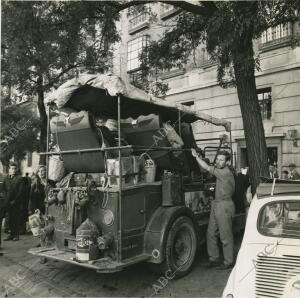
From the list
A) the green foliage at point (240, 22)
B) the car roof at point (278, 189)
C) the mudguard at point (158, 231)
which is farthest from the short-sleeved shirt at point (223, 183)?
the car roof at point (278, 189)

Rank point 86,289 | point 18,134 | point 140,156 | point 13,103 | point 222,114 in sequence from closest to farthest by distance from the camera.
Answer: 1. point 86,289
2. point 140,156
3. point 222,114
4. point 18,134
5. point 13,103

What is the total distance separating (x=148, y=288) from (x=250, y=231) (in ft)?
7.72

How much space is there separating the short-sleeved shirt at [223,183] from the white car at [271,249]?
7.33ft

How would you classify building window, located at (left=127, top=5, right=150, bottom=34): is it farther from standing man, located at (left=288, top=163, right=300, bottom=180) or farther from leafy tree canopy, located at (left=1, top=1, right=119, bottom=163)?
standing man, located at (left=288, top=163, right=300, bottom=180)

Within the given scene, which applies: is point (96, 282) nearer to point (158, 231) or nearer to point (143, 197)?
point (158, 231)

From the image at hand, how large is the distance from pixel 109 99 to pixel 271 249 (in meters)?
4.32

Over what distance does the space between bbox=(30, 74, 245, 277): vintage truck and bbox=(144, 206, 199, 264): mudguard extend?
2cm

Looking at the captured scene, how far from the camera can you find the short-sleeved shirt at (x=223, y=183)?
726 centimetres

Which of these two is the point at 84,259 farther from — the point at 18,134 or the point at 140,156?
the point at 18,134

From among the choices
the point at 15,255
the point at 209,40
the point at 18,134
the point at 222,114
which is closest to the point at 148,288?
the point at 15,255

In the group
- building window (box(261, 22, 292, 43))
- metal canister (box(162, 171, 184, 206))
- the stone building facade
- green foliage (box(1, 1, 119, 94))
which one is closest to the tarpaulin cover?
metal canister (box(162, 171, 184, 206))

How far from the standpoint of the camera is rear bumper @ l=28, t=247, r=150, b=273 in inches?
230

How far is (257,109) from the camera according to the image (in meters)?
8.44

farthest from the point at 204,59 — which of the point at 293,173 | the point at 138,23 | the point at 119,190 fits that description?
the point at 119,190
